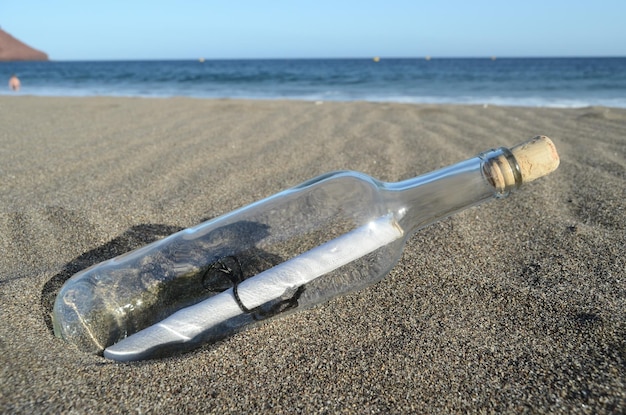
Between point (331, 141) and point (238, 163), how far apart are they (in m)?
0.99

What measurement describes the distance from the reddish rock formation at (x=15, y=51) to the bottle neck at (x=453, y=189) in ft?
274

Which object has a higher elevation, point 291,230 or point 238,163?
point 291,230

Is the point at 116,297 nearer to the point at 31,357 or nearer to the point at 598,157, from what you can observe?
the point at 31,357

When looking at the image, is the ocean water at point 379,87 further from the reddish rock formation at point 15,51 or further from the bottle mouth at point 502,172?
the reddish rock formation at point 15,51

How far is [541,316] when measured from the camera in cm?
135

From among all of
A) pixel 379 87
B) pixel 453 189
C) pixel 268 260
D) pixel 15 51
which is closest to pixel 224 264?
pixel 268 260

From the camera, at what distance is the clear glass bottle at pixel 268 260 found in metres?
1.23

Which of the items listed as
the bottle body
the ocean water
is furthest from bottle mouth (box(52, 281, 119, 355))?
the ocean water

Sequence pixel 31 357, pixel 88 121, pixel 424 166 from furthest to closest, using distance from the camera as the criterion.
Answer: pixel 88 121 → pixel 424 166 → pixel 31 357

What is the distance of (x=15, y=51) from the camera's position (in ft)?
246

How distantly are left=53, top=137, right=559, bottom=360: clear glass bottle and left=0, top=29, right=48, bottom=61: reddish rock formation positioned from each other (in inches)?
3276

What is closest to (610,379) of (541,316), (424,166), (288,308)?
(541,316)

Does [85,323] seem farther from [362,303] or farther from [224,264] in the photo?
[362,303]

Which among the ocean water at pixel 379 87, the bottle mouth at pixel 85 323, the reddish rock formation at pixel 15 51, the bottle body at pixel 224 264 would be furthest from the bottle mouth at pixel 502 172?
the reddish rock formation at pixel 15 51
